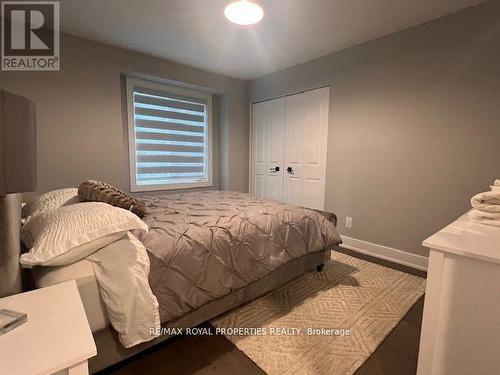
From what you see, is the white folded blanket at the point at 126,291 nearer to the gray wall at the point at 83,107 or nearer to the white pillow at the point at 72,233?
the white pillow at the point at 72,233

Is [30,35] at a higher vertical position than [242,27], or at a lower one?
lower

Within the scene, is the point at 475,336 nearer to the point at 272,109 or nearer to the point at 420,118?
the point at 420,118

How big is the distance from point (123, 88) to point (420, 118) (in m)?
3.50

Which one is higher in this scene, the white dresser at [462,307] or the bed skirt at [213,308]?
the white dresser at [462,307]

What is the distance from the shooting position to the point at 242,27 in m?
2.57

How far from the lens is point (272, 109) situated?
3.96 meters

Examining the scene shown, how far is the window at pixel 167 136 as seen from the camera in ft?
11.1

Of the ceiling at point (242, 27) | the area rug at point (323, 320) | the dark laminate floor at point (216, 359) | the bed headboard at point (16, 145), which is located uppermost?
the ceiling at point (242, 27)

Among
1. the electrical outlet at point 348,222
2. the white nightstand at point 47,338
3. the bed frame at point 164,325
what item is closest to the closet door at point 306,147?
the electrical outlet at point 348,222

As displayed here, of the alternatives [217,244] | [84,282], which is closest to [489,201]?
[217,244]

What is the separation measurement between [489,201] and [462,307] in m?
0.54

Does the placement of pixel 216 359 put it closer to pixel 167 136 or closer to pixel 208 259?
pixel 208 259

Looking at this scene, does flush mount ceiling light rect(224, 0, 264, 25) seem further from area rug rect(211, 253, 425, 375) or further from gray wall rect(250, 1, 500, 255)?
area rug rect(211, 253, 425, 375)

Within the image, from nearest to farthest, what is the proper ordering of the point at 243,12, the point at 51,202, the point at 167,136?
the point at 51,202 → the point at 243,12 → the point at 167,136
